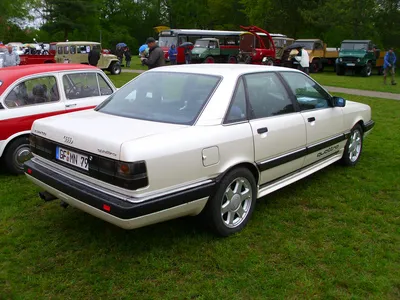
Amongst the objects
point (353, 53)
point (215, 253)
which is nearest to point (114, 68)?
point (353, 53)

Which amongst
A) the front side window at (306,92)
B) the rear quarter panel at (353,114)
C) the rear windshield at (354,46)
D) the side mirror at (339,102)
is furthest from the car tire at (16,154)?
the rear windshield at (354,46)

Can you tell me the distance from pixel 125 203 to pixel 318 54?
84.2 ft

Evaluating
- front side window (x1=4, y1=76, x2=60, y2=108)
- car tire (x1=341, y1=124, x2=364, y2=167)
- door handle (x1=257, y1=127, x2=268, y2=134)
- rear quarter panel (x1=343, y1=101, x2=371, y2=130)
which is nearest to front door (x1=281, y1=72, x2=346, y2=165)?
rear quarter panel (x1=343, y1=101, x2=371, y2=130)

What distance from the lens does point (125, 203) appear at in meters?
2.97

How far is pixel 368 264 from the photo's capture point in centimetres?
336

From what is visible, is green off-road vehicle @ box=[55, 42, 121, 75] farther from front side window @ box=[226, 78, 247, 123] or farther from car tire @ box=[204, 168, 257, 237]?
car tire @ box=[204, 168, 257, 237]

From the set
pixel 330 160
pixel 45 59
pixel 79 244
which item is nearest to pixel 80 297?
pixel 79 244

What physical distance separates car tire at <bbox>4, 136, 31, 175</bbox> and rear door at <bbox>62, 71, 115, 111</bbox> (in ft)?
2.73

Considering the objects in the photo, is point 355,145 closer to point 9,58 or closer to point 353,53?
point 9,58

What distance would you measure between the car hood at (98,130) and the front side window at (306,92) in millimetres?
1768

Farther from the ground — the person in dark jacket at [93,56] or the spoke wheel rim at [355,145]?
the person in dark jacket at [93,56]

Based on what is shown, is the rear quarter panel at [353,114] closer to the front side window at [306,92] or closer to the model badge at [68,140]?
the front side window at [306,92]

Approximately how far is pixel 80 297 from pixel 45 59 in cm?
2163

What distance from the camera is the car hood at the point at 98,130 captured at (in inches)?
122
